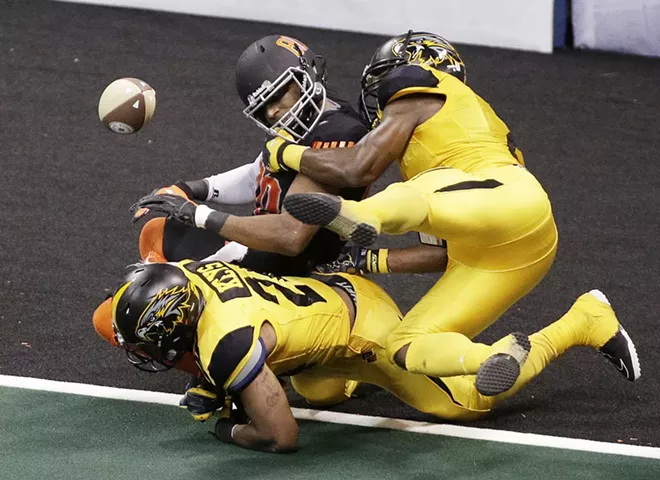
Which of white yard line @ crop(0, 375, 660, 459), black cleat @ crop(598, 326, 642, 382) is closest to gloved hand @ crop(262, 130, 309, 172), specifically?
white yard line @ crop(0, 375, 660, 459)

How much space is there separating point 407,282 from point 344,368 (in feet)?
4.46

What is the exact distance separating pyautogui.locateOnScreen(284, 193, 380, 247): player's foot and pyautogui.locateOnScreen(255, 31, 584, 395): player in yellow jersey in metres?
0.12

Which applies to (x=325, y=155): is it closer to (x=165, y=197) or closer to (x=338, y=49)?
(x=165, y=197)

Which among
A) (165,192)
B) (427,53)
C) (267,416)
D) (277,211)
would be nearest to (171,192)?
(165,192)

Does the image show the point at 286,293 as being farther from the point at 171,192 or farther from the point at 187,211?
the point at 171,192

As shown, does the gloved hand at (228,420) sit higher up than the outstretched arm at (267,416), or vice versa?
the outstretched arm at (267,416)

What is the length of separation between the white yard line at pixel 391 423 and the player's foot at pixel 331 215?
0.98 meters

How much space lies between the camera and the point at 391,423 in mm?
4574

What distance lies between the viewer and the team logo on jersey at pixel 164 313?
3988 mm

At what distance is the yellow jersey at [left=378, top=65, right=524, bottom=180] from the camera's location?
450 cm

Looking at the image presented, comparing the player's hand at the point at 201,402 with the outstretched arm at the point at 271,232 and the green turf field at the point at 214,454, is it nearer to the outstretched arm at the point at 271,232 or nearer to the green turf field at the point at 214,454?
the green turf field at the point at 214,454

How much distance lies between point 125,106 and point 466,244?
5.37 ft

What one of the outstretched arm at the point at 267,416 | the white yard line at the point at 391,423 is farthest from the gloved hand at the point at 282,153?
the white yard line at the point at 391,423

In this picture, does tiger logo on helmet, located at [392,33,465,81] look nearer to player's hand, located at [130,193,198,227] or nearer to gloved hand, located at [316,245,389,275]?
gloved hand, located at [316,245,389,275]
